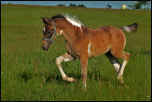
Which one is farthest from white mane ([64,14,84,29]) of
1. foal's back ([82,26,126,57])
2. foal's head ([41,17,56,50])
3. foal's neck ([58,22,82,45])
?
foal's head ([41,17,56,50])

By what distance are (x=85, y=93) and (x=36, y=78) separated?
6.16 feet

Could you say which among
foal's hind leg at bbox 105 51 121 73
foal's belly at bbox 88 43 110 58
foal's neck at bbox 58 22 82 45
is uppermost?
foal's neck at bbox 58 22 82 45

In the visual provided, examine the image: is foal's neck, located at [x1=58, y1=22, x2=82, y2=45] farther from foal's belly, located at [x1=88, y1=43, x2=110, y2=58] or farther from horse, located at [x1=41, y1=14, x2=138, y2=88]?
foal's belly, located at [x1=88, y1=43, x2=110, y2=58]

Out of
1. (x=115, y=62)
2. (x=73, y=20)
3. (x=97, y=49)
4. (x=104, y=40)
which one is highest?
(x=73, y=20)

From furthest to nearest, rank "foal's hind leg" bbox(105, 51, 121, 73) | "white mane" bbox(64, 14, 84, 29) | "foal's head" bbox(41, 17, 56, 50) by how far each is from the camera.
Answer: "foal's hind leg" bbox(105, 51, 121, 73)
"white mane" bbox(64, 14, 84, 29)
"foal's head" bbox(41, 17, 56, 50)

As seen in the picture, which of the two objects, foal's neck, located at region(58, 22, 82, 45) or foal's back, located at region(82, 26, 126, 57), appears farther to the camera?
foal's back, located at region(82, 26, 126, 57)

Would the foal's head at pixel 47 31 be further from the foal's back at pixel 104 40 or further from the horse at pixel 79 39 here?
the foal's back at pixel 104 40

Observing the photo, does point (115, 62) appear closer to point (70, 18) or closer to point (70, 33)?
point (70, 33)

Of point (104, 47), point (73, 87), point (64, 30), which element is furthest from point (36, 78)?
point (104, 47)

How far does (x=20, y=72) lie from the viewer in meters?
6.05

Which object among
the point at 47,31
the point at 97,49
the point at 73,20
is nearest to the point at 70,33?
the point at 73,20

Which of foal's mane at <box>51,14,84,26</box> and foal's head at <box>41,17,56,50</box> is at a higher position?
foal's mane at <box>51,14,84,26</box>

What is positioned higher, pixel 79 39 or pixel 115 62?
pixel 79 39

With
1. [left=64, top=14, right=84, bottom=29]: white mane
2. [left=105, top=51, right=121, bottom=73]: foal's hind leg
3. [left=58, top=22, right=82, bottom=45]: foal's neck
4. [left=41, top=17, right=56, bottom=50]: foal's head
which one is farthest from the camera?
[left=105, top=51, right=121, bottom=73]: foal's hind leg
